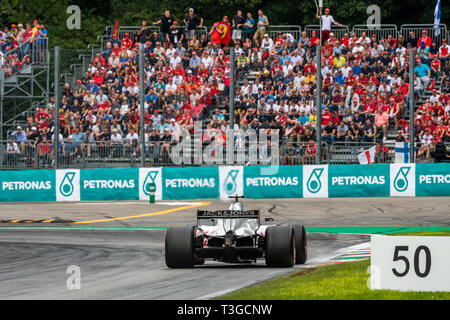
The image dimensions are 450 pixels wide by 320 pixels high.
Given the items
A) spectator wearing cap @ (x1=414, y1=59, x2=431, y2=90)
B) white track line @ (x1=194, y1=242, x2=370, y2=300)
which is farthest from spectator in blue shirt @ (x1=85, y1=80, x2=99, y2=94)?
white track line @ (x1=194, y1=242, x2=370, y2=300)

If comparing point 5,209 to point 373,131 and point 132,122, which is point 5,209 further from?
point 373,131

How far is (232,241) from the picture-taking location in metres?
15.0

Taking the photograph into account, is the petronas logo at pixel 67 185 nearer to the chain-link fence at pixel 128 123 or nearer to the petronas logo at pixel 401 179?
the chain-link fence at pixel 128 123

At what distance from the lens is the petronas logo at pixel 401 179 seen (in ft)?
92.9

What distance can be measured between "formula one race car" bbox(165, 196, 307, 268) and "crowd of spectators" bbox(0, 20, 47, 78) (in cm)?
1945

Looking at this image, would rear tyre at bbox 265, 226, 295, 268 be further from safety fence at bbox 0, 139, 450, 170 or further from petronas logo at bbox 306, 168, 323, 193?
petronas logo at bbox 306, 168, 323, 193

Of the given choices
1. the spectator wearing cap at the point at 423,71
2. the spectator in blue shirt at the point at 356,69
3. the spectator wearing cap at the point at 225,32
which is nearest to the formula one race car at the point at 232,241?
the spectator in blue shirt at the point at 356,69

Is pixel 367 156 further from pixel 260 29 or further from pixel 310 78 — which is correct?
pixel 260 29

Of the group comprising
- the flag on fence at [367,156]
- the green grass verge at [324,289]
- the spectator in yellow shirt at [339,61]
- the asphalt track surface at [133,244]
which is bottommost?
the asphalt track surface at [133,244]

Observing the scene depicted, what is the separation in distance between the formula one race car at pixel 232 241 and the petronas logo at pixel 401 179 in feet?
44.4

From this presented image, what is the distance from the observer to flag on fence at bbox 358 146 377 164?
28375 mm

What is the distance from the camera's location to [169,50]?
106 ft

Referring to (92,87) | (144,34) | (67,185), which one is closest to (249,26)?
(144,34)

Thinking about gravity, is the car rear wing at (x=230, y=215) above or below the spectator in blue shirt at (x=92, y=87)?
below
